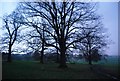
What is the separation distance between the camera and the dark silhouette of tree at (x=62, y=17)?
945 centimetres

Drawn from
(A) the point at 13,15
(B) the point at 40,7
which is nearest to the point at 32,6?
(B) the point at 40,7

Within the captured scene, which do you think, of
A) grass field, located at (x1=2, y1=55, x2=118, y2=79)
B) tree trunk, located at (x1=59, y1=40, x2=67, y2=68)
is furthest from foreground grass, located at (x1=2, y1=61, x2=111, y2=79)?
tree trunk, located at (x1=59, y1=40, x2=67, y2=68)

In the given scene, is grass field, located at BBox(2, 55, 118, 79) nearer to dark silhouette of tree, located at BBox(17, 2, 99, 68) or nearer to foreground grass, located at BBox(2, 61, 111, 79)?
foreground grass, located at BBox(2, 61, 111, 79)

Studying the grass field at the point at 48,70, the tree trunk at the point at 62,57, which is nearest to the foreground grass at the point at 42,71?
the grass field at the point at 48,70

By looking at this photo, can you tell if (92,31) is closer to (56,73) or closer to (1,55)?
(56,73)

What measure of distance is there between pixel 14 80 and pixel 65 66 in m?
2.49

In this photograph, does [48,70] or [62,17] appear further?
[62,17]

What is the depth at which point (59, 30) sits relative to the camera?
31.3 ft

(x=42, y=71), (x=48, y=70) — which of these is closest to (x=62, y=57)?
(x=48, y=70)

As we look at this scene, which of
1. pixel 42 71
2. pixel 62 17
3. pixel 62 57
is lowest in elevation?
pixel 42 71

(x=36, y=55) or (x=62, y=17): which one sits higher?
(x=62, y=17)

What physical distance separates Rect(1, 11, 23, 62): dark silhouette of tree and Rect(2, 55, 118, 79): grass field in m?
0.75

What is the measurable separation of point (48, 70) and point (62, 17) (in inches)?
106

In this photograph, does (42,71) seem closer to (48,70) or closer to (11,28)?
(48,70)
